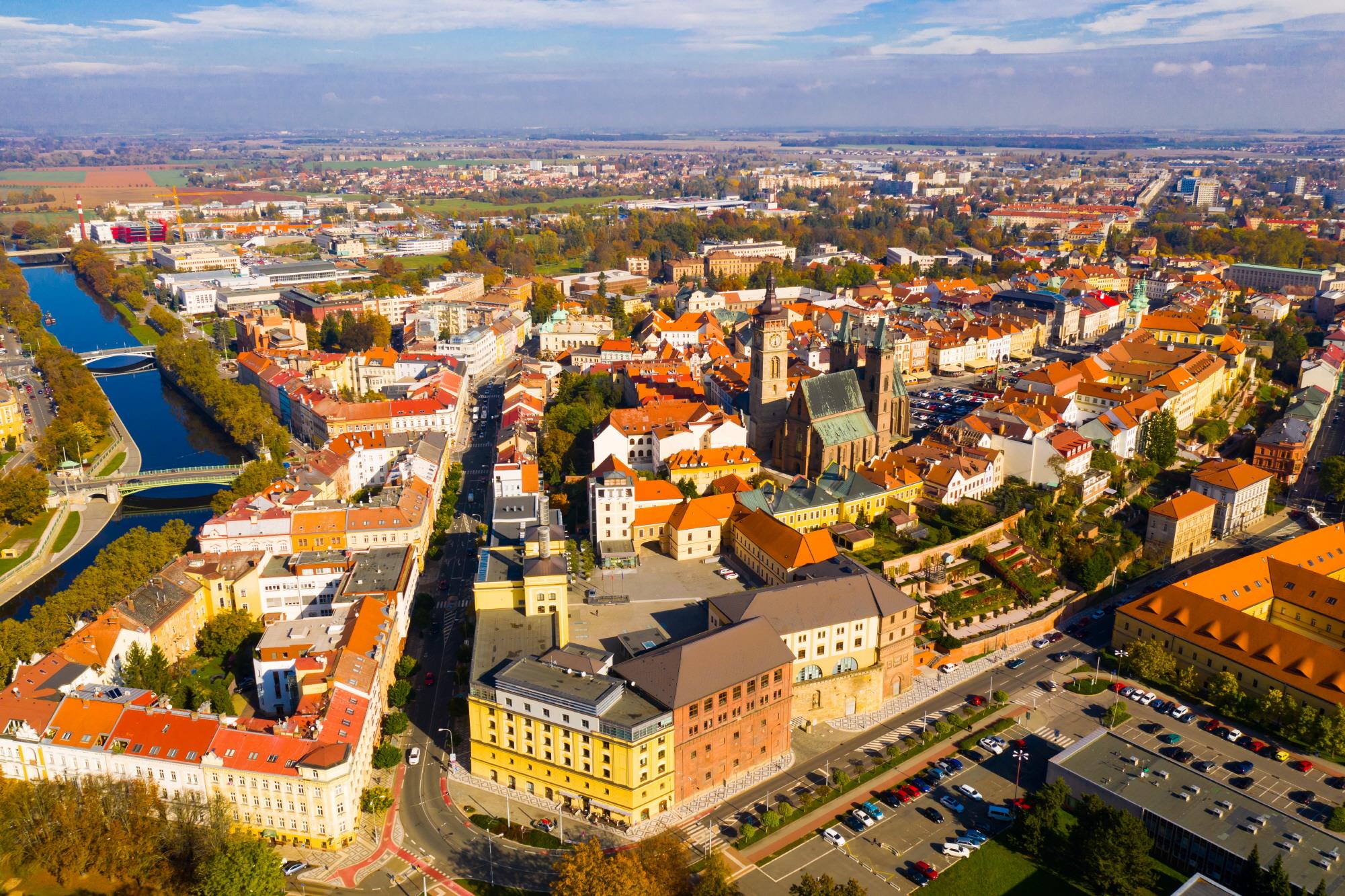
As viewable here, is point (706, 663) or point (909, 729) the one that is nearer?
point (706, 663)

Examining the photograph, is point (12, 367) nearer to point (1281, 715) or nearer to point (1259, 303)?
point (1281, 715)

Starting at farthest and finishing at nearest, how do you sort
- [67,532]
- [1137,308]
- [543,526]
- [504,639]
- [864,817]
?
1. [1137,308]
2. [67,532]
3. [543,526]
4. [504,639]
5. [864,817]

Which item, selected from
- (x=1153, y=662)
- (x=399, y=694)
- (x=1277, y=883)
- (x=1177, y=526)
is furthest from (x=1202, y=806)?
(x=399, y=694)

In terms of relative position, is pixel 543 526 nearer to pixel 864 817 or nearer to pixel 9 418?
pixel 864 817

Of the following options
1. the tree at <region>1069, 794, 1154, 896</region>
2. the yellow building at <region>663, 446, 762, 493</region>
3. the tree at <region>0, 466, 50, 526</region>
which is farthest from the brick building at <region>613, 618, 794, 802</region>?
the tree at <region>0, 466, 50, 526</region>

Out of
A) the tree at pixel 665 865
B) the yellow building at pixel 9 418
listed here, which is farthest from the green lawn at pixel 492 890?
the yellow building at pixel 9 418

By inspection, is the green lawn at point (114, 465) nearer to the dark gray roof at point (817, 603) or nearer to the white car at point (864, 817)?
the dark gray roof at point (817, 603)

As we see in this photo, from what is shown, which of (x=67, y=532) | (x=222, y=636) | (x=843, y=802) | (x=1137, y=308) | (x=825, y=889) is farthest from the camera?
(x=1137, y=308)

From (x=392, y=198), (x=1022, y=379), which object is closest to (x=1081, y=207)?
(x=1022, y=379)
